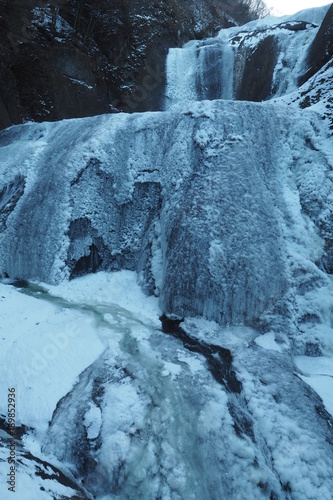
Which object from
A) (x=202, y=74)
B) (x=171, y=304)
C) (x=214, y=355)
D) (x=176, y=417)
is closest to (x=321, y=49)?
(x=202, y=74)

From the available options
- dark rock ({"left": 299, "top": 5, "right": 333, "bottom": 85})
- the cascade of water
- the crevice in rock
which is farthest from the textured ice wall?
the cascade of water

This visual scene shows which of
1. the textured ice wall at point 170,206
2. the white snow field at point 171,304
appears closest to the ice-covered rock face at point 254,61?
the white snow field at point 171,304

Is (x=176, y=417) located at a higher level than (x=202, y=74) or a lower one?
lower

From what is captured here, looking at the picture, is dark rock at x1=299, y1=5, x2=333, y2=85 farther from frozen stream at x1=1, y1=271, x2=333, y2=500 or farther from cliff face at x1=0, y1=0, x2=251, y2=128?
frozen stream at x1=1, y1=271, x2=333, y2=500

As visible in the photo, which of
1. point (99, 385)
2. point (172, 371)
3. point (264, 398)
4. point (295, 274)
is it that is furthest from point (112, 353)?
point (295, 274)

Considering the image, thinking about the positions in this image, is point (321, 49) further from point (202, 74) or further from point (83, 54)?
point (83, 54)

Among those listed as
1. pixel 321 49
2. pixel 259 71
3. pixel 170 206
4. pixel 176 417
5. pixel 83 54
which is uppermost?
pixel 83 54
